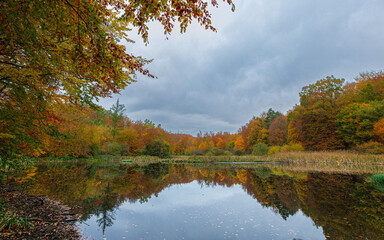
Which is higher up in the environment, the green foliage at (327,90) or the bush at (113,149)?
the green foliage at (327,90)

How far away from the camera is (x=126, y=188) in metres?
10.2

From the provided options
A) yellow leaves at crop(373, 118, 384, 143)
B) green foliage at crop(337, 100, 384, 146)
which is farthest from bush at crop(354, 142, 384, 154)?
green foliage at crop(337, 100, 384, 146)

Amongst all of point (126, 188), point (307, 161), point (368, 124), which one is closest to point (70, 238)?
point (126, 188)

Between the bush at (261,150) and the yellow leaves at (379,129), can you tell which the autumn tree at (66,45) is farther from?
the bush at (261,150)

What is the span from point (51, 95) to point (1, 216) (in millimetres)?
2880

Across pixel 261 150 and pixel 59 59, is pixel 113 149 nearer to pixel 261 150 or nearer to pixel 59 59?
pixel 261 150

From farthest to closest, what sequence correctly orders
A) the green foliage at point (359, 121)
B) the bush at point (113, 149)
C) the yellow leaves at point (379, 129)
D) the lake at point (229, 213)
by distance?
the bush at point (113, 149)
the green foliage at point (359, 121)
the yellow leaves at point (379, 129)
the lake at point (229, 213)

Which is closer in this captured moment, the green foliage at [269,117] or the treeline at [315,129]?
the treeline at [315,129]

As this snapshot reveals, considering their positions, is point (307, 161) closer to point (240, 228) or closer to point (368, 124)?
point (368, 124)

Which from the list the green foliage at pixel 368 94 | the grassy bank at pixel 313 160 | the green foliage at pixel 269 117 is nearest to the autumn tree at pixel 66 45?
the grassy bank at pixel 313 160

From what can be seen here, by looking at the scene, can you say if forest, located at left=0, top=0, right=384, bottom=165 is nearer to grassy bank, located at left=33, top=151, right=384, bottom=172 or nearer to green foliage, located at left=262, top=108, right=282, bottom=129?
grassy bank, located at left=33, top=151, right=384, bottom=172

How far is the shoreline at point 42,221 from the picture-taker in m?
3.74

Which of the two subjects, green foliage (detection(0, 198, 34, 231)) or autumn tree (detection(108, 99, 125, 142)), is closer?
green foliage (detection(0, 198, 34, 231))

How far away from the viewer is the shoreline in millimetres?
3738
